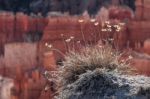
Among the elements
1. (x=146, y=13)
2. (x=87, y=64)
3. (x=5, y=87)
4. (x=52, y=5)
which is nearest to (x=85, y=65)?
(x=87, y=64)

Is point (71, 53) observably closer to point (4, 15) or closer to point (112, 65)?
point (112, 65)

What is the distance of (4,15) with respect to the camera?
36.0 meters

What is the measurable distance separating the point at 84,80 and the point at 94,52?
45 centimetres

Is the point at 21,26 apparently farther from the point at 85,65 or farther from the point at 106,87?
the point at 106,87

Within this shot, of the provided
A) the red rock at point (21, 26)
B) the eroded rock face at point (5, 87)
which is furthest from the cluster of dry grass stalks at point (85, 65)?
the red rock at point (21, 26)

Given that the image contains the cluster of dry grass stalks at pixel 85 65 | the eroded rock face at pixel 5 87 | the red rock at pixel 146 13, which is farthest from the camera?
the red rock at pixel 146 13

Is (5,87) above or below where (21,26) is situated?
below

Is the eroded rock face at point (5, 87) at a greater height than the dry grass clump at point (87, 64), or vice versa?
the dry grass clump at point (87, 64)

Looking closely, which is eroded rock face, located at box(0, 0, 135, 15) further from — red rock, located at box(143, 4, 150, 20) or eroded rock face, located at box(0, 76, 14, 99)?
eroded rock face, located at box(0, 76, 14, 99)

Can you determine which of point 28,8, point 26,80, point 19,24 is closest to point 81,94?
point 26,80

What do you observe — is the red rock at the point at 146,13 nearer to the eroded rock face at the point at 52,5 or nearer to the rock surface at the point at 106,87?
the eroded rock face at the point at 52,5

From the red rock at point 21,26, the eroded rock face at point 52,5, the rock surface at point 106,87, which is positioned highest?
the rock surface at point 106,87

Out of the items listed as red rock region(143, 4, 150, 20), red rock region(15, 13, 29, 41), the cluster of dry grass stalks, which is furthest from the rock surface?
red rock region(15, 13, 29, 41)

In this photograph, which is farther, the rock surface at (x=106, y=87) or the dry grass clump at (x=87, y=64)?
the dry grass clump at (x=87, y=64)
